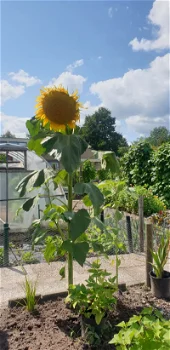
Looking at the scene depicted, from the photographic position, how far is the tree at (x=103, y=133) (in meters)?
35.6

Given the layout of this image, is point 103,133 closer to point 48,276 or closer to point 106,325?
point 48,276

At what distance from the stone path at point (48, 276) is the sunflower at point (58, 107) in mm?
1562

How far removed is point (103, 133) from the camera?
3656 centimetres

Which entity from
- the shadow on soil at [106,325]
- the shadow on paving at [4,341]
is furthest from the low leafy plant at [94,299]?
the shadow on paving at [4,341]

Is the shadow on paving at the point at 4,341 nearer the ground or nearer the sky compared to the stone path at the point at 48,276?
nearer the sky

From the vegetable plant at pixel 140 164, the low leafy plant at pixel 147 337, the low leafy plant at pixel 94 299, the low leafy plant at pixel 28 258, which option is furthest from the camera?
the vegetable plant at pixel 140 164

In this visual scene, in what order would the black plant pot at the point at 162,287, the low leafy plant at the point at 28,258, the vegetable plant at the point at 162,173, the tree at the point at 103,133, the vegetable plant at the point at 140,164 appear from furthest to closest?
1. the tree at the point at 103,133
2. the vegetable plant at the point at 140,164
3. the vegetable plant at the point at 162,173
4. the low leafy plant at the point at 28,258
5. the black plant pot at the point at 162,287

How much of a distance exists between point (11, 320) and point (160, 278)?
4.62 feet

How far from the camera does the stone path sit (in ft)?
9.31

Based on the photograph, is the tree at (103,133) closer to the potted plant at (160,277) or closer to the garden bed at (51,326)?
the potted plant at (160,277)

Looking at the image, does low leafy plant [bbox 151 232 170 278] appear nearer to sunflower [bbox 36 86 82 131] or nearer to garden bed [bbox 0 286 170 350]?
garden bed [bbox 0 286 170 350]

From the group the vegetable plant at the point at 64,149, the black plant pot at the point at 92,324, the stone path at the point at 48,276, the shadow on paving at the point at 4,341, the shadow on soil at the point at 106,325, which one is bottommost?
the stone path at the point at 48,276

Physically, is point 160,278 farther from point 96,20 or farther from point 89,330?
point 96,20

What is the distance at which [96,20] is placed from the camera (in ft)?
12.2
